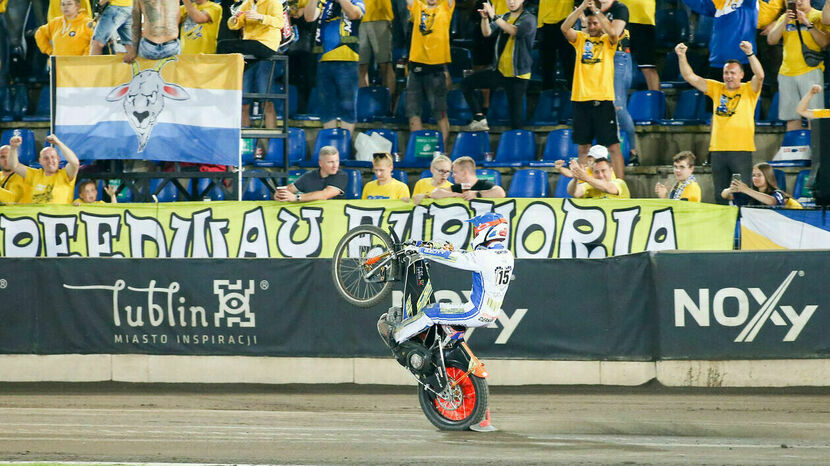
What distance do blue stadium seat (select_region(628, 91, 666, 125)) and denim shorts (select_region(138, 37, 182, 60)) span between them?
7.24m

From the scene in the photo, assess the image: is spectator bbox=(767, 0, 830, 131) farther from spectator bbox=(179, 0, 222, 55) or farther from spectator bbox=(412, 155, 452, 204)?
spectator bbox=(179, 0, 222, 55)

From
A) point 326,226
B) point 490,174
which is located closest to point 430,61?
point 490,174

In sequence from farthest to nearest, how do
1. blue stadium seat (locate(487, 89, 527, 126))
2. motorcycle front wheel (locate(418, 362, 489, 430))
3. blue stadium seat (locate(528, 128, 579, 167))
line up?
blue stadium seat (locate(487, 89, 527, 126))
blue stadium seat (locate(528, 128, 579, 167))
motorcycle front wheel (locate(418, 362, 489, 430))

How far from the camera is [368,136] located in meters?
17.5

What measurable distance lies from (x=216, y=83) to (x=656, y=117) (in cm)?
711

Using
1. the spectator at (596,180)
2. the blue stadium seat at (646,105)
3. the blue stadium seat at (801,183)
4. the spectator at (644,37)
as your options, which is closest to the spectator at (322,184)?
the spectator at (596,180)

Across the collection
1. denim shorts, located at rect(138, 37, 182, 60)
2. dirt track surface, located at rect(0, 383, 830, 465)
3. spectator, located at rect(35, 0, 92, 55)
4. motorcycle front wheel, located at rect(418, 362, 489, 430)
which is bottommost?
dirt track surface, located at rect(0, 383, 830, 465)

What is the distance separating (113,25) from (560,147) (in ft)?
22.2

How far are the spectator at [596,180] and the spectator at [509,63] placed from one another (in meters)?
3.09

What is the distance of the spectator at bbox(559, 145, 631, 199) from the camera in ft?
44.2

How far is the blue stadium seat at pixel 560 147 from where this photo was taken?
1678cm

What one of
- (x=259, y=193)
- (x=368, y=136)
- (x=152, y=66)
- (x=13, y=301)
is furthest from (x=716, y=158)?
(x=13, y=301)

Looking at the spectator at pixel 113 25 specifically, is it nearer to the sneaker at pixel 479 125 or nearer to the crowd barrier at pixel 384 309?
the crowd barrier at pixel 384 309


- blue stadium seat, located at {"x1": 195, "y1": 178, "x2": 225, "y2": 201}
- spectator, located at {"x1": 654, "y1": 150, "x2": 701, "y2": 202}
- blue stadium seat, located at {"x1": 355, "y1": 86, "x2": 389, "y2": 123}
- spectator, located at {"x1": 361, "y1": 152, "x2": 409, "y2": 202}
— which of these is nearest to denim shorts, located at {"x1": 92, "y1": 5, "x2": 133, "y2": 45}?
blue stadium seat, located at {"x1": 195, "y1": 178, "x2": 225, "y2": 201}
